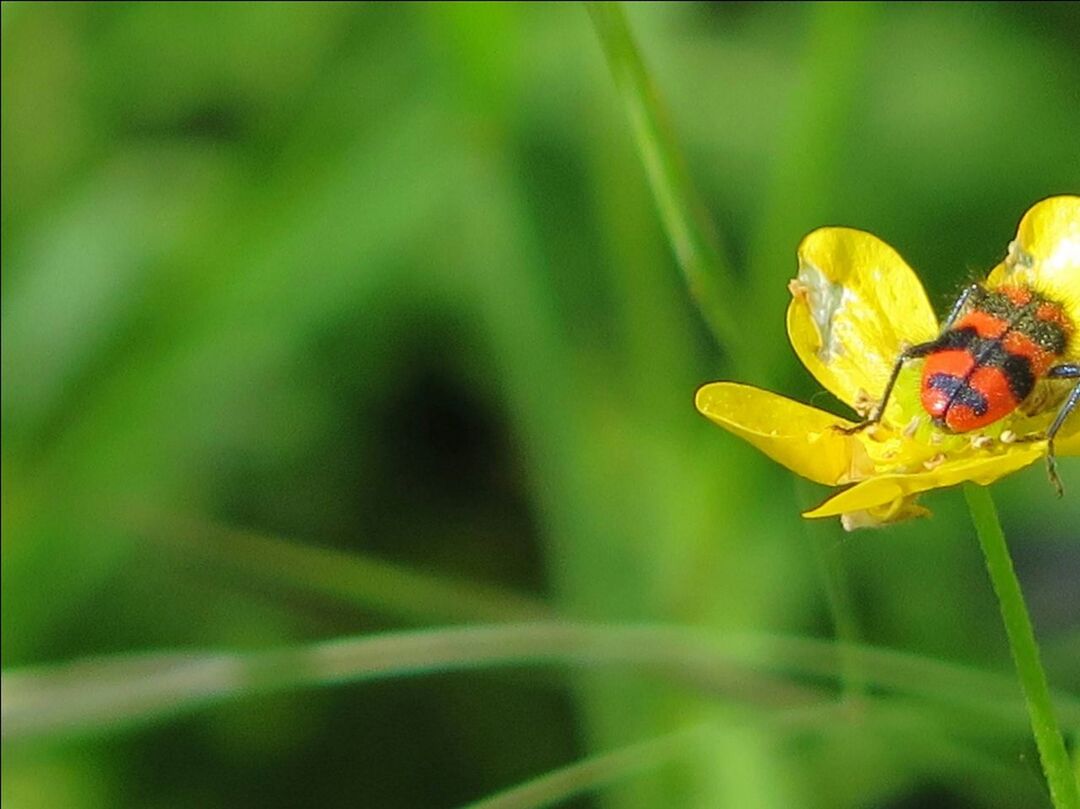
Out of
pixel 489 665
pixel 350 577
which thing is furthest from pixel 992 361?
pixel 350 577

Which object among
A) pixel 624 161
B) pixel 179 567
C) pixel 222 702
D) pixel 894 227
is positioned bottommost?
pixel 222 702

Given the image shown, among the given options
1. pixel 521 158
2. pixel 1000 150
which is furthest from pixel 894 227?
pixel 521 158

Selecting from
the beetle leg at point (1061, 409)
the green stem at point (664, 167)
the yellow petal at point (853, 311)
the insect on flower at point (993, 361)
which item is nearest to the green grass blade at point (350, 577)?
A: the green stem at point (664, 167)

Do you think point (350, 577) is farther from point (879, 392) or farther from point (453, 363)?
point (879, 392)

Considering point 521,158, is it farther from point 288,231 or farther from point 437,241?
point 288,231

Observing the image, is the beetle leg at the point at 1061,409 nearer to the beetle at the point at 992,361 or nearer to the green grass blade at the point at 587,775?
the beetle at the point at 992,361

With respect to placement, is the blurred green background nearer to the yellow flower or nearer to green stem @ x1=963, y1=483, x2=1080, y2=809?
the yellow flower
